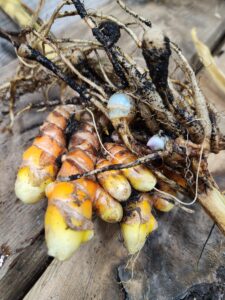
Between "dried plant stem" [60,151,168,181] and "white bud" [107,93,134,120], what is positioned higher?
"white bud" [107,93,134,120]

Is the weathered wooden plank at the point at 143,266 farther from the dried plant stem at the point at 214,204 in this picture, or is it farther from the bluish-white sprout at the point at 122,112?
the bluish-white sprout at the point at 122,112

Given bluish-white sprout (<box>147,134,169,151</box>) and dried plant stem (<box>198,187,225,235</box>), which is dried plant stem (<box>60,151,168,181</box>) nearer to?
bluish-white sprout (<box>147,134,169,151</box>)

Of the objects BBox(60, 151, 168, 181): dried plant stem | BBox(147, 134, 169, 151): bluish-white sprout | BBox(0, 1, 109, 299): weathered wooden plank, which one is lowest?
BBox(0, 1, 109, 299): weathered wooden plank

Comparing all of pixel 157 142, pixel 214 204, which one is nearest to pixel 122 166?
pixel 157 142

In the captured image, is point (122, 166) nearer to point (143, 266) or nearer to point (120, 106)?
point (120, 106)

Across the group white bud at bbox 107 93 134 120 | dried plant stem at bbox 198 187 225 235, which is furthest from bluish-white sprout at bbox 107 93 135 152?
dried plant stem at bbox 198 187 225 235

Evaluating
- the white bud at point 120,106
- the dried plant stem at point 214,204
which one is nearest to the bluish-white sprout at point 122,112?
the white bud at point 120,106

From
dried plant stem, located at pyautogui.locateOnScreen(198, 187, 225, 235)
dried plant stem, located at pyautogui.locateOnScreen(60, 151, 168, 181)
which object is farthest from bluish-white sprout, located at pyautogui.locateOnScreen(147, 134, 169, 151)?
dried plant stem, located at pyautogui.locateOnScreen(198, 187, 225, 235)

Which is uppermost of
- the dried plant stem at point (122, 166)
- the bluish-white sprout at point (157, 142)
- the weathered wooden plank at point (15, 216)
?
the bluish-white sprout at point (157, 142)
